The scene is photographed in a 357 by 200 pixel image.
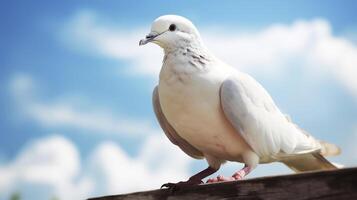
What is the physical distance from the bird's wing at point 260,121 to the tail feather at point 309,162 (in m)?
0.11

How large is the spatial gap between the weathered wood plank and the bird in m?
0.45

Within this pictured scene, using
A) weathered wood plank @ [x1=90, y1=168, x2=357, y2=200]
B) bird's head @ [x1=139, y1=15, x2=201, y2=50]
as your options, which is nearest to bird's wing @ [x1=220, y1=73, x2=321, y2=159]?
bird's head @ [x1=139, y1=15, x2=201, y2=50]

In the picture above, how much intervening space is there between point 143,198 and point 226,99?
2.73 feet

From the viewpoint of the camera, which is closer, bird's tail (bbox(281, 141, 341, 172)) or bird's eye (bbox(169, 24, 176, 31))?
bird's eye (bbox(169, 24, 176, 31))

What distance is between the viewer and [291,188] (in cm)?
246

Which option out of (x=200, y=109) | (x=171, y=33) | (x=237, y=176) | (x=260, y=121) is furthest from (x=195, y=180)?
(x=171, y=33)

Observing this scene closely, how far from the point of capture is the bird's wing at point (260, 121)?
135 inches

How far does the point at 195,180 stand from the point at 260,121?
0.60 meters

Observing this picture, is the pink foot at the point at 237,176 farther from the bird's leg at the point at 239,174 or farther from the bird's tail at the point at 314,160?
the bird's tail at the point at 314,160

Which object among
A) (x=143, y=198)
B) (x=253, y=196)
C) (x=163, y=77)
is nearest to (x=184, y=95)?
(x=163, y=77)

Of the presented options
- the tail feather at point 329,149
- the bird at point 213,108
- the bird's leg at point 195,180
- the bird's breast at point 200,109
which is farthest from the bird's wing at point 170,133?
the tail feather at point 329,149

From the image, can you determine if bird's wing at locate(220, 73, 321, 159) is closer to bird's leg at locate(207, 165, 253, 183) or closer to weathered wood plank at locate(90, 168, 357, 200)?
bird's leg at locate(207, 165, 253, 183)

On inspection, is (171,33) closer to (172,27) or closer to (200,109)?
(172,27)

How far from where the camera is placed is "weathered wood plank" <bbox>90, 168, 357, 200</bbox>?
7.54ft
